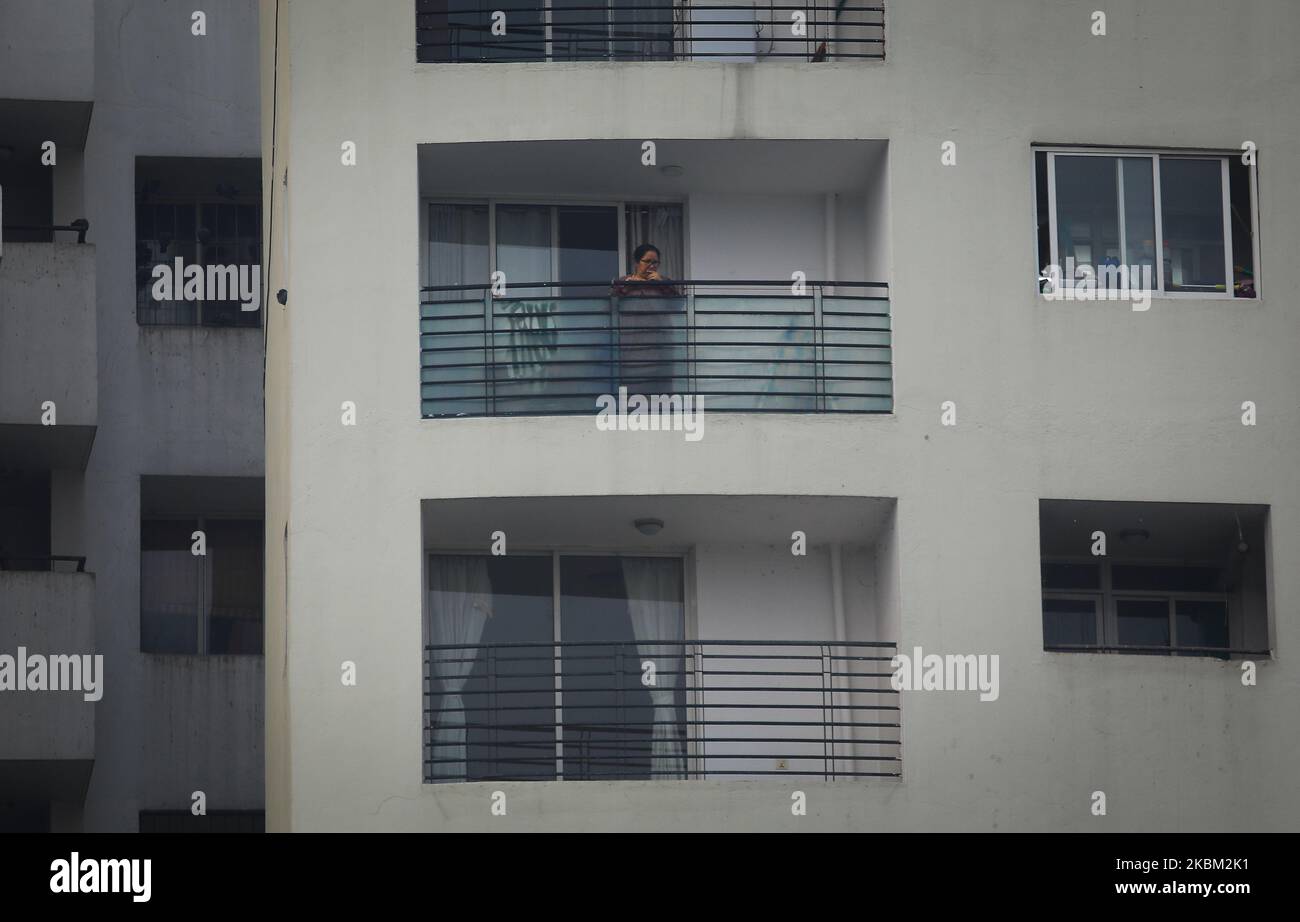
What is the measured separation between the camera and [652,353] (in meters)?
29.7

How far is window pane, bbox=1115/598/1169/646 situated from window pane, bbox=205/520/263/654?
35.2ft

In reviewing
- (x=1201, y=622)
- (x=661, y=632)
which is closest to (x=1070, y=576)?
(x=1201, y=622)

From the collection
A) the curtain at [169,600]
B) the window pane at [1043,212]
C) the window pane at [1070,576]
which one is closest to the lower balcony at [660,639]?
the window pane at [1070,576]

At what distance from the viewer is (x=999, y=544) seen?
28875mm

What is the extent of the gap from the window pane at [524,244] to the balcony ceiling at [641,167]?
0.80ft

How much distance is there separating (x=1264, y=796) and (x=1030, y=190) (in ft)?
19.7

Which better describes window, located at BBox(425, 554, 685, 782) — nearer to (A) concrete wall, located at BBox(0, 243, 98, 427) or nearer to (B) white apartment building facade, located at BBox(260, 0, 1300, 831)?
(B) white apartment building facade, located at BBox(260, 0, 1300, 831)

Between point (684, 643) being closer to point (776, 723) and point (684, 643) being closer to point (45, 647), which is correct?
point (776, 723)

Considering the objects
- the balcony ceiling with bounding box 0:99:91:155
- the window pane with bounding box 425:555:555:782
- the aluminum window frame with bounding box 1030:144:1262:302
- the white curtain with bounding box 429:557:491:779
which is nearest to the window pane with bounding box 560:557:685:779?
the window pane with bounding box 425:555:555:782

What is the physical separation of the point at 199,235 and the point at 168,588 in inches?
170

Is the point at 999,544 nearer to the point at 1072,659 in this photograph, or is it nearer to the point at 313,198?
the point at 1072,659

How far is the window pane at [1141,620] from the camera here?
3142cm

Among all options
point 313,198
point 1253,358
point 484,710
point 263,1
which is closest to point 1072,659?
point 1253,358
